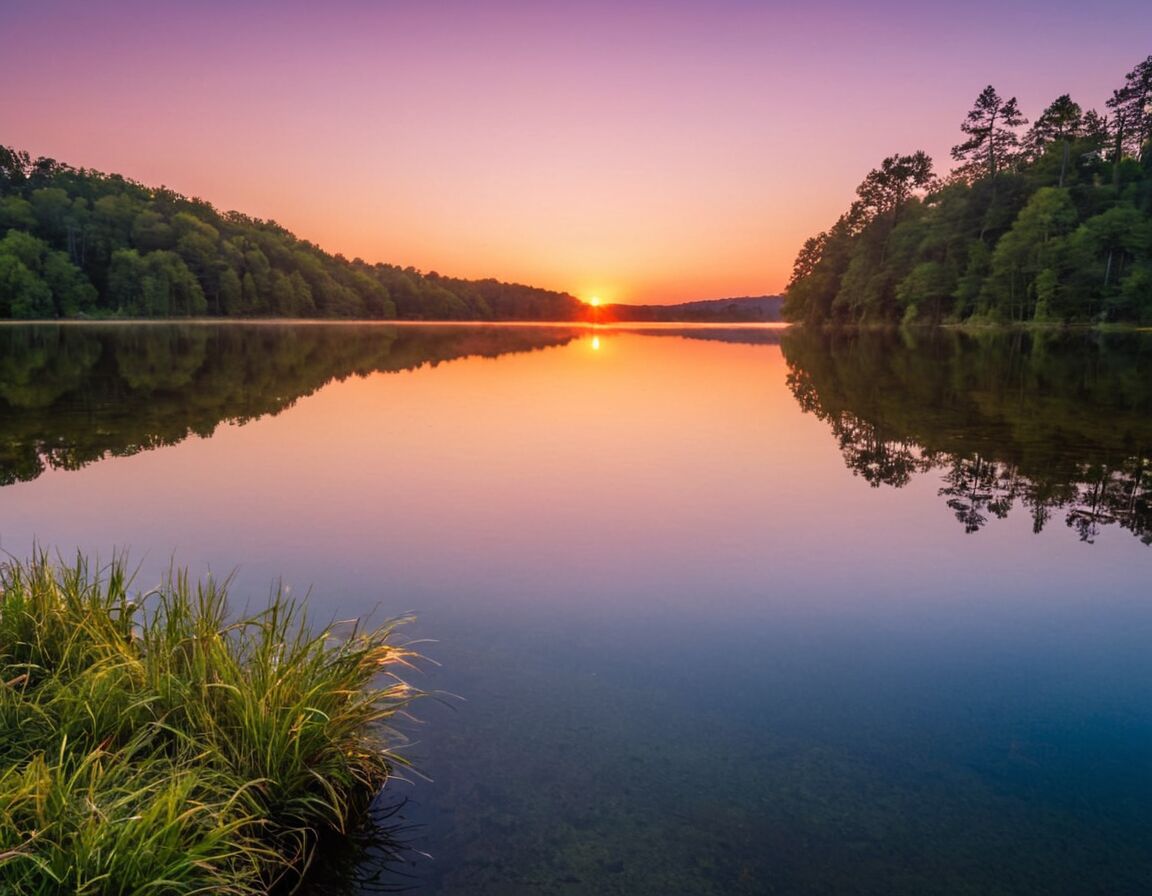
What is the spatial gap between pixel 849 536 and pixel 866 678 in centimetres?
398

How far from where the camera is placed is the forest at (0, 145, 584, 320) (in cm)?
9469

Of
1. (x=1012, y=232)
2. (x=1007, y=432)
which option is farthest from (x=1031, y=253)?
(x=1007, y=432)

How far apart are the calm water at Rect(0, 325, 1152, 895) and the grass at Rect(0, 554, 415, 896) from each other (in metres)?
0.41

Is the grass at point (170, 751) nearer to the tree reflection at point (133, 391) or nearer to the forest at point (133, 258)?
the tree reflection at point (133, 391)

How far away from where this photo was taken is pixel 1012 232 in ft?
226

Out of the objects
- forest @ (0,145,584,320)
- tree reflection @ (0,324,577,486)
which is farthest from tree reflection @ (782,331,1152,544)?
forest @ (0,145,584,320)

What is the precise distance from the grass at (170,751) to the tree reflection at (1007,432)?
8.63m

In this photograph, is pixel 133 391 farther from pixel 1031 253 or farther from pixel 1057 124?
pixel 1057 124

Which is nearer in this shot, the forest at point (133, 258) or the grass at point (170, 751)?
the grass at point (170, 751)

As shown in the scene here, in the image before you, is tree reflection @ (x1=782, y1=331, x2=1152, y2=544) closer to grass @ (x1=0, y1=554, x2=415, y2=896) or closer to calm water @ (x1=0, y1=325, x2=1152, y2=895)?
calm water @ (x1=0, y1=325, x2=1152, y2=895)

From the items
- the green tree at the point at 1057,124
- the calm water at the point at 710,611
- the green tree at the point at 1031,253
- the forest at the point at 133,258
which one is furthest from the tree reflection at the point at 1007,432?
the forest at the point at 133,258

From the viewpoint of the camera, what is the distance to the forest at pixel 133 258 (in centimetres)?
9469

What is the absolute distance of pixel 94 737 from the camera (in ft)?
13.4

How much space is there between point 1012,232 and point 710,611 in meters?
76.1
